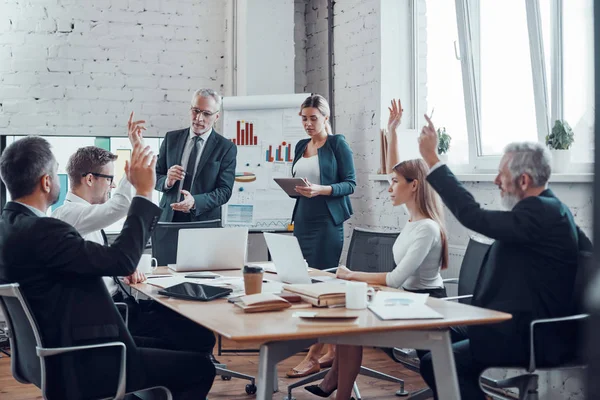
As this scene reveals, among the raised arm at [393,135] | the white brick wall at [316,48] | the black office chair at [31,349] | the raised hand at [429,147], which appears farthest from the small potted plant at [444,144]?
the black office chair at [31,349]

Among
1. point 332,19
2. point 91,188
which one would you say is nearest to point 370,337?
point 91,188

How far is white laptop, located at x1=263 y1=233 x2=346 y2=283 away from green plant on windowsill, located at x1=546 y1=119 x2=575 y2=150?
125cm

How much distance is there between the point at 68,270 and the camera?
1.88 meters

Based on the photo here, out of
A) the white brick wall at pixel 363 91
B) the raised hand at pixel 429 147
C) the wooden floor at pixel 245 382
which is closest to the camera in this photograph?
the raised hand at pixel 429 147

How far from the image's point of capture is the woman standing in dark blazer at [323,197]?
149 inches

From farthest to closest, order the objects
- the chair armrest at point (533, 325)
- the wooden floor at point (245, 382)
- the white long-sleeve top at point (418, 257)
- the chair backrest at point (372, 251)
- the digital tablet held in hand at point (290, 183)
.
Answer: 1. the digital tablet held in hand at point (290, 183)
2. the wooden floor at point (245, 382)
3. the chair backrest at point (372, 251)
4. the white long-sleeve top at point (418, 257)
5. the chair armrest at point (533, 325)

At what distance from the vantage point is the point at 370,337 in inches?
71.3

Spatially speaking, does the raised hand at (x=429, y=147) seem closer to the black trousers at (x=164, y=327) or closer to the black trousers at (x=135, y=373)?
the black trousers at (x=135, y=373)

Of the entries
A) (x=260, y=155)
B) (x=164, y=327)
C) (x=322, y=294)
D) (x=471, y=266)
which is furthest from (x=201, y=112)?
(x=322, y=294)

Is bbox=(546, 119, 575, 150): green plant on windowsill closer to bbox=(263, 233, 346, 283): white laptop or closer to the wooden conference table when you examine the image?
bbox=(263, 233, 346, 283): white laptop

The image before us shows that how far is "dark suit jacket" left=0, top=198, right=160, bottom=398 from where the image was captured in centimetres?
188

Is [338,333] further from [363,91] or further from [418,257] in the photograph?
[363,91]

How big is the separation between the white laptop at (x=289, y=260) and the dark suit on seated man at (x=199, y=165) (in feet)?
4.00

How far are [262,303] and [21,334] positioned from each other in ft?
2.35
